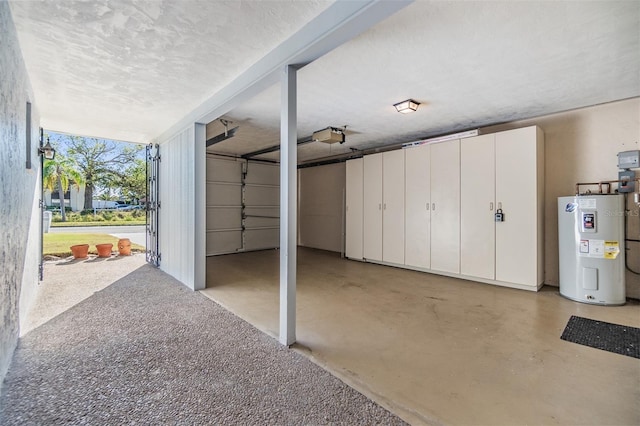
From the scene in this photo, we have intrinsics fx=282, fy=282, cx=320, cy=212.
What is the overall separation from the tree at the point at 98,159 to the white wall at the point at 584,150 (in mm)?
13580

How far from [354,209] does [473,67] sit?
384cm

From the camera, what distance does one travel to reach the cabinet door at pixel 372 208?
572cm

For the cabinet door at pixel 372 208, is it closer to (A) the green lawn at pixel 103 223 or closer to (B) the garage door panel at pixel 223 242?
(B) the garage door panel at pixel 223 242

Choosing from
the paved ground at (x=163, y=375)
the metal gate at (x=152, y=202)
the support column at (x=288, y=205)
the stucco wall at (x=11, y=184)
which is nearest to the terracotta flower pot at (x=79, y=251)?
the metal gate at (x=152, y=202)

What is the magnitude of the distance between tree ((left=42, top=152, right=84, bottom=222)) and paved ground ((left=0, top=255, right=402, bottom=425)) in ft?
30.6

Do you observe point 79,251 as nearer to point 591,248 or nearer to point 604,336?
point 604,336

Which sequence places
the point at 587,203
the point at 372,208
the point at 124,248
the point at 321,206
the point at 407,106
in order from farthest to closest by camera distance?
the point at 321,206, the point at 124,248, the point at 372,208, the point at 407,106, the point at 587,203

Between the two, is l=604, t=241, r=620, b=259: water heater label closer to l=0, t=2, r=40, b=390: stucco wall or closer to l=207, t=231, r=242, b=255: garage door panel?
l=0, t=2, r=40, b=390: stucco wall

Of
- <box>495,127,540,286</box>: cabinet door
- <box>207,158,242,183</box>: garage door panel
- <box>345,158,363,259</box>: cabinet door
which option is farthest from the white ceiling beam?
<box>207,158,242,183</box>: garage door panel

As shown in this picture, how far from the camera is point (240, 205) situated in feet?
25.1

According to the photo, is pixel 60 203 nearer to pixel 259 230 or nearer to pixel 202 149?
pixel 259 230

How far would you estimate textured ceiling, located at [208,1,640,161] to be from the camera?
78.4 inches

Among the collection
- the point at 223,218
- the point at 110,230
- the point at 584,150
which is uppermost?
the point at 584,150

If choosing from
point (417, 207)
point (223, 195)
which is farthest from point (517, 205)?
point (223, 195)
